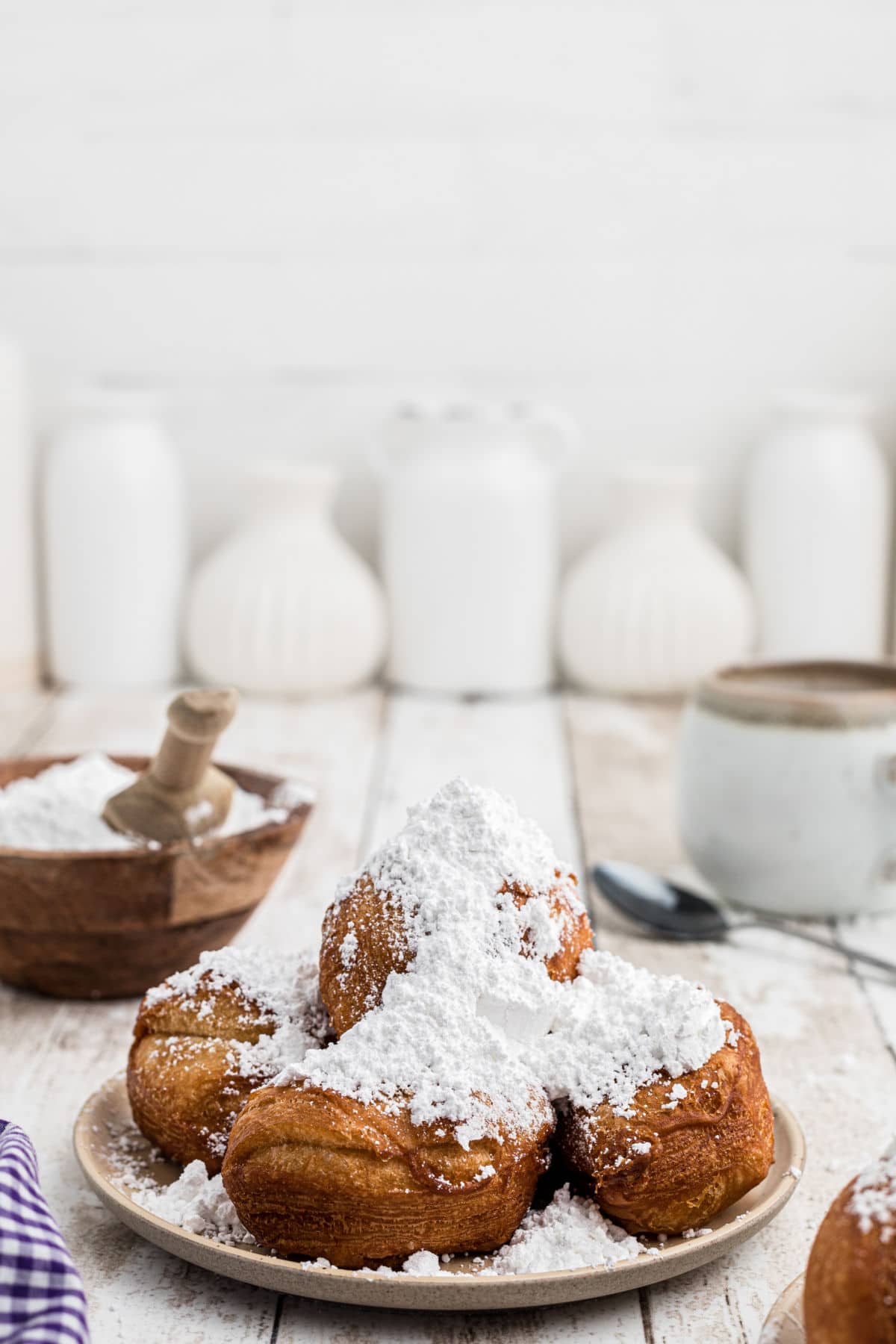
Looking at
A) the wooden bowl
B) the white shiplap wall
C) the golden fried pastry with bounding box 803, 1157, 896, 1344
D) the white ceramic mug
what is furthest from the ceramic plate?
the white shiplap wall

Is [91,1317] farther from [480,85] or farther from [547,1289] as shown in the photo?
[480,85]

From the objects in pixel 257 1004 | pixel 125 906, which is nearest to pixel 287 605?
pixel 125 906

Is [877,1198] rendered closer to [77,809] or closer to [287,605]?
[77,809]

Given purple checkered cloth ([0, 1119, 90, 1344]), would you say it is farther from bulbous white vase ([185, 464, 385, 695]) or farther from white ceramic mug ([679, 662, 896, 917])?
bulbous white vase ([185, 464, 385, 695])

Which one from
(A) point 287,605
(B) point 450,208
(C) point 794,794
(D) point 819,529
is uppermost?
(B) point 450,208

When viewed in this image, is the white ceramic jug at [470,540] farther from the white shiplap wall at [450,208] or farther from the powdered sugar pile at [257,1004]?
the powdered sugar pile at [257,1004]

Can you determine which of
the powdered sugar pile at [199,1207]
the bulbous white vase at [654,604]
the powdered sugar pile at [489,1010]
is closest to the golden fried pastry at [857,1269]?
the powdered sugar pile at [489,1010]

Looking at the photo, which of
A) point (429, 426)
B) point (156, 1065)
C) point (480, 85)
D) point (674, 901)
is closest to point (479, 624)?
point (429, 426)
